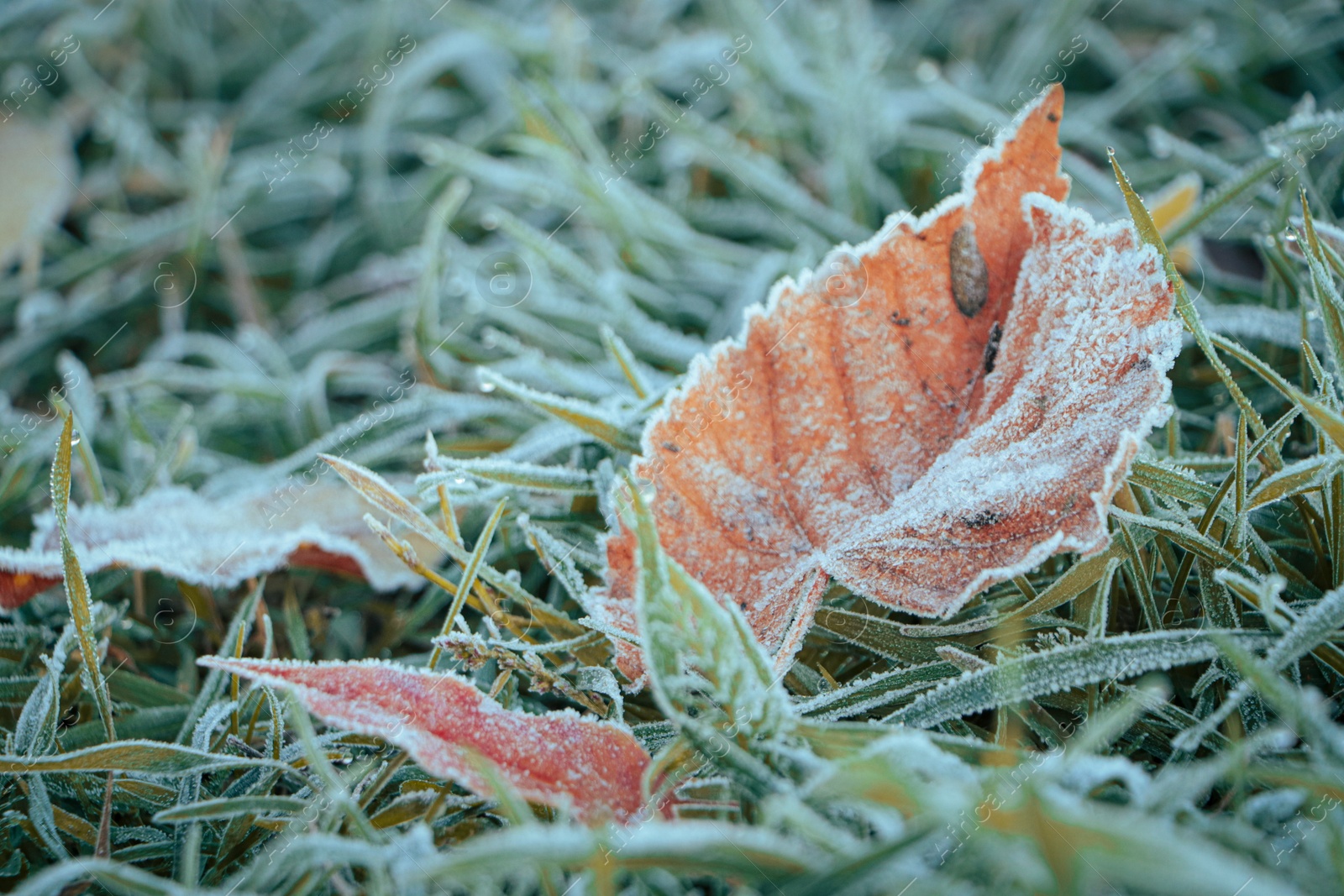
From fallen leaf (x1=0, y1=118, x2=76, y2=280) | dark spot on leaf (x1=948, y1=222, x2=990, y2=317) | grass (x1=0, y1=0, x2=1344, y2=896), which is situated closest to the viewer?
grass (x1=0, y1=0, x2=1344, y2=896)

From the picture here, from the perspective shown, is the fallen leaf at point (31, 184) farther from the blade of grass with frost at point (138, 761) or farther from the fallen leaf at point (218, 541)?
the blade of grass with frost at point (138, 761)

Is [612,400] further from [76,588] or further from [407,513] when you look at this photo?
[76,588]

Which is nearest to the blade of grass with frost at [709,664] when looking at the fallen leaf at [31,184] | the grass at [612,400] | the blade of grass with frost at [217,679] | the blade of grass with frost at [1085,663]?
the grass at [612,400]

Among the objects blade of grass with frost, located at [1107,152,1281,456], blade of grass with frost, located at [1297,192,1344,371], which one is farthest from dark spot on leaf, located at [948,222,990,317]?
blade of grass with frost, located at [1297,192,1344,371]

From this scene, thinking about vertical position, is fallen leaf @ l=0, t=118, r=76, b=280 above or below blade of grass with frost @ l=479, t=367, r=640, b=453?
above

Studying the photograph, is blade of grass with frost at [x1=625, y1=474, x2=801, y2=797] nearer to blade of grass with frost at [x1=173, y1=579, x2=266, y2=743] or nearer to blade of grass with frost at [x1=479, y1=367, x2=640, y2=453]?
blade of grass with frost at [x1=479, y1=367, x2=640, y2=453]

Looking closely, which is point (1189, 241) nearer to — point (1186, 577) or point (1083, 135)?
point (1083, 135)

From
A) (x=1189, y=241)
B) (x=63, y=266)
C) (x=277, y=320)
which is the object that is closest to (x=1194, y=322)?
(x=1189, y=241)
